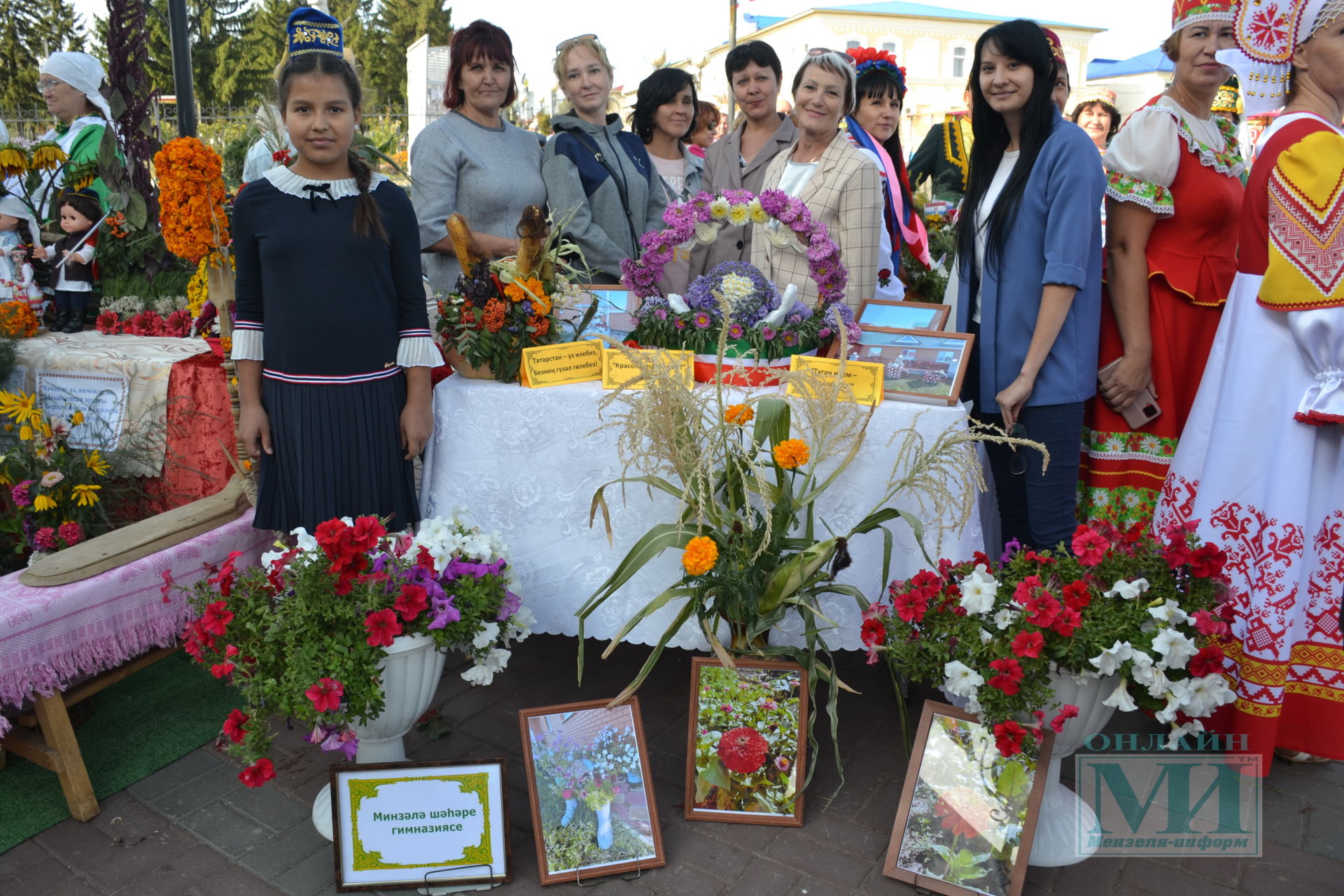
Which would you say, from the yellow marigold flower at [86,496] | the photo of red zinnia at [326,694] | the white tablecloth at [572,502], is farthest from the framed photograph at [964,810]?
the yellow marigold flower at [86,496]

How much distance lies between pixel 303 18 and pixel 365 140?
2.04 ft

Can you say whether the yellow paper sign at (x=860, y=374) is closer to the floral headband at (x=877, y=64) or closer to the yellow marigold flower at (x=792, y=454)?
the yellow marigold flower at (x=792, y=454)

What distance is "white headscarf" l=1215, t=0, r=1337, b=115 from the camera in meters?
2.17

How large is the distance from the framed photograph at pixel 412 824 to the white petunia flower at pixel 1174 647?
1.47m

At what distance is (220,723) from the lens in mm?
2785

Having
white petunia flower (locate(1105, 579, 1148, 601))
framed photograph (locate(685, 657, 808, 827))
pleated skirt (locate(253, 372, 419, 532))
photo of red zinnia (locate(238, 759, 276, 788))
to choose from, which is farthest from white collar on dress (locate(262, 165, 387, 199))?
white petunia flower (locate(1105, 579, 1148, 601))

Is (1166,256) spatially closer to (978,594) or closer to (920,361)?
(920,361)

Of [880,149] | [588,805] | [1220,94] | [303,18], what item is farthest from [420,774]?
[1220,94]

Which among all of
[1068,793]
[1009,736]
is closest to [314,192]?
[1009,736]

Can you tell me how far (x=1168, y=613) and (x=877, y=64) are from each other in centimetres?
328

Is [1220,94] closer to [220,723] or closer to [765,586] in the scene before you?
[765,586]

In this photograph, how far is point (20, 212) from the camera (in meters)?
4.08

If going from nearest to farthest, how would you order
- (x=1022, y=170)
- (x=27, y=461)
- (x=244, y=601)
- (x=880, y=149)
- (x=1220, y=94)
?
(x=244, y=601), (x=1022, y=170), (x=27, y=461), (x=880, y=149), (x=1220, y=94)

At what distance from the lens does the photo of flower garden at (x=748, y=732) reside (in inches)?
88.6
